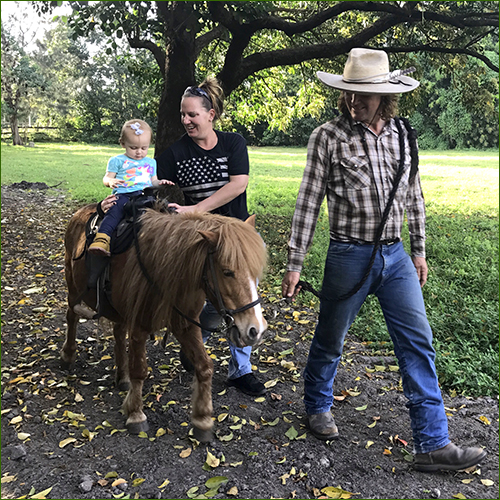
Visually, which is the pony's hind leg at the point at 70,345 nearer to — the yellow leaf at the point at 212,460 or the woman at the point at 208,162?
the woman at the point at 208,162

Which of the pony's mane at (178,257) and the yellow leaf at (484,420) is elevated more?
the pony's mane at (178,257)

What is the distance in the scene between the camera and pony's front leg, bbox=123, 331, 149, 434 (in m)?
3.48

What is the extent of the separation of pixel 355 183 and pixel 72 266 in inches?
107

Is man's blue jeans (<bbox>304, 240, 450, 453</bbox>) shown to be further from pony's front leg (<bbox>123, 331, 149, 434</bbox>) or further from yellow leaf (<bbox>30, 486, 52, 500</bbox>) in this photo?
yellow leaf (<bbox>30, 486, 52, 500</bbox>)

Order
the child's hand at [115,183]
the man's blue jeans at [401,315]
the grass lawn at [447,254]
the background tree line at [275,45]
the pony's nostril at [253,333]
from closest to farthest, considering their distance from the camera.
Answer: the pony's nostril at [253,333] → the man's blue jeans at [401,315] → the child's hand at [115,183] → the grass lawn at [447,254] → the background tree line at [275,45]

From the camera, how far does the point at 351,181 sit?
306 cm

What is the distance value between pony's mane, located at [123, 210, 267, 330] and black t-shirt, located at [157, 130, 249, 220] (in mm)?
436

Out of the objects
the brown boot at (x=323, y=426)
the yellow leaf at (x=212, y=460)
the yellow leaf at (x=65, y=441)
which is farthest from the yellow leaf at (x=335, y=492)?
the yellow leaf at (x=65, y=441)

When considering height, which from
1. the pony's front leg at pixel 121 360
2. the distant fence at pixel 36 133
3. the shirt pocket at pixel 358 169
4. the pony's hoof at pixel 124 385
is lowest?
the pony's hoof at pixel 124 385

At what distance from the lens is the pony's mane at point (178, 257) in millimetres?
2746

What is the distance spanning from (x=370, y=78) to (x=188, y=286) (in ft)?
5.81

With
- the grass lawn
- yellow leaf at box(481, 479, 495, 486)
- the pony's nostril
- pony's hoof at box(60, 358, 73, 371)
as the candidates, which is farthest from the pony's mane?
the grass lawn

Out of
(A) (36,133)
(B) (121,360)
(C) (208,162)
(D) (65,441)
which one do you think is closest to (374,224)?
(C) (208,162)

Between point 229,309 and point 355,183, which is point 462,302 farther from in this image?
point 229,309
